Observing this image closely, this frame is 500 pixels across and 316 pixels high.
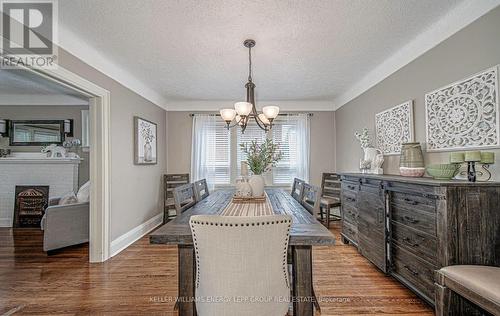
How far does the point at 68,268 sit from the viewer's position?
2.66 m

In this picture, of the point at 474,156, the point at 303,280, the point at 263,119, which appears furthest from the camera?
the point at 263,119

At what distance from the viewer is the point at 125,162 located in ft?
10.9

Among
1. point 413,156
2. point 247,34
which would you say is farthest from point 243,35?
point 413,156

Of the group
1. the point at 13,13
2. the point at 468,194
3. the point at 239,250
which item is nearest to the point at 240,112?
the point at 239,250

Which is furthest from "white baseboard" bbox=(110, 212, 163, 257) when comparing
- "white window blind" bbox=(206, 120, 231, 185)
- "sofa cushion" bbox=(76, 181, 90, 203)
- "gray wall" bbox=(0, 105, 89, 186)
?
"gray wall" bbox=(0, 105, 89, 186)

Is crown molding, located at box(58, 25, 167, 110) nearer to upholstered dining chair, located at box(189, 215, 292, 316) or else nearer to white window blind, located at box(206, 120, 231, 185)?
white window blind, located at box(206, 120, 231, 185)

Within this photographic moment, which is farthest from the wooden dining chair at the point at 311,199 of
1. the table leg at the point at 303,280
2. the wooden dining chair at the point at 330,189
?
the wooden dining chair at the point at 330,189

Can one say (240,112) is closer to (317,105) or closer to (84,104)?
(317,105)

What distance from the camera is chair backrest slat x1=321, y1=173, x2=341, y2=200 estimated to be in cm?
438

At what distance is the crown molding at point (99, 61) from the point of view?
2.27 m

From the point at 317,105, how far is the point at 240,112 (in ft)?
10.2

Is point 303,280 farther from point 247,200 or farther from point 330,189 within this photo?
point 330,189

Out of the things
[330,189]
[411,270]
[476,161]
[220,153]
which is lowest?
[411,270]

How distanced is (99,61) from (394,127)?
3551 millimetres
